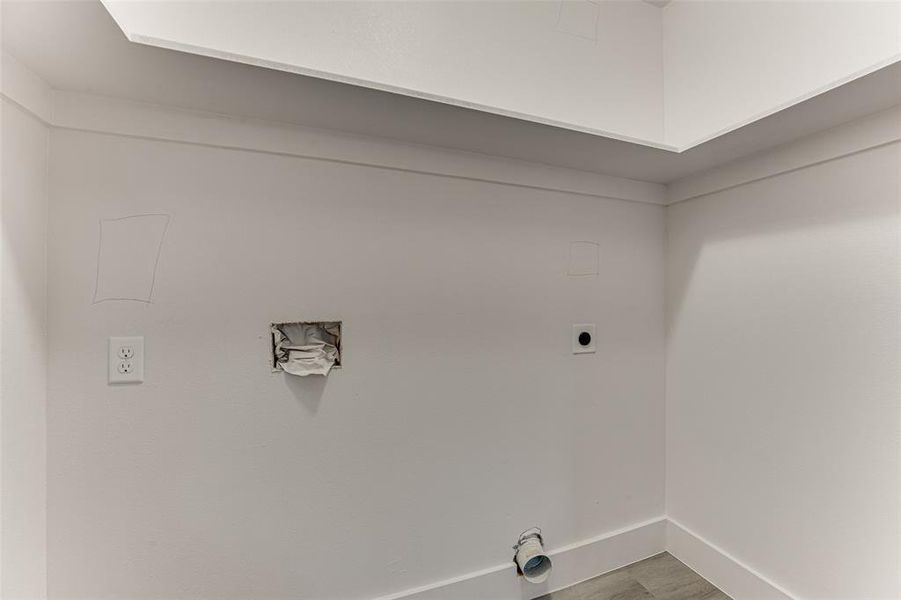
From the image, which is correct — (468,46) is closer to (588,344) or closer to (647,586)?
(588,344)

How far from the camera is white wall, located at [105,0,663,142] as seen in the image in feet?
3.52

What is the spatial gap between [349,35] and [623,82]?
4.11 feet

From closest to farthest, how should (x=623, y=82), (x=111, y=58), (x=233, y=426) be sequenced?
(x=111, y=58), (x=233, y=426), (x=623, y=82)

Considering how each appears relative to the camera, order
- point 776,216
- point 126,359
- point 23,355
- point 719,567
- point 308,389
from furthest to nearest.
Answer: point 719,567 → point 776,216 → point 308,389 → point 126,359 → point 23,355

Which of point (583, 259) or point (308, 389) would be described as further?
point (583, 259)

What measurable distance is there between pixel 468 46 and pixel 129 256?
1382mm

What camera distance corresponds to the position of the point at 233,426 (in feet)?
3.64

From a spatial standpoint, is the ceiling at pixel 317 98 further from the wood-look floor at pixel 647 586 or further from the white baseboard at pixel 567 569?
the wood-look floor at pixel 647 586

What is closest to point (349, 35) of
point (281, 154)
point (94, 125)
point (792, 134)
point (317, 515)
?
point (281, 154)

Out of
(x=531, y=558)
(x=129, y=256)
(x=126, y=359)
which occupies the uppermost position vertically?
(x=129, y=256)

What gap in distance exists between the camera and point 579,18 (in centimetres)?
157

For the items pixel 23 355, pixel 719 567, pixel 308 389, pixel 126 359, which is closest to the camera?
→ pixel 23 355

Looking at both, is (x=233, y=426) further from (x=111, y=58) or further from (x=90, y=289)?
(x=111, y=58)

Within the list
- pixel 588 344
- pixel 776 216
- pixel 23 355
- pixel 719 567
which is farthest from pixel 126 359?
pixel 719 567
